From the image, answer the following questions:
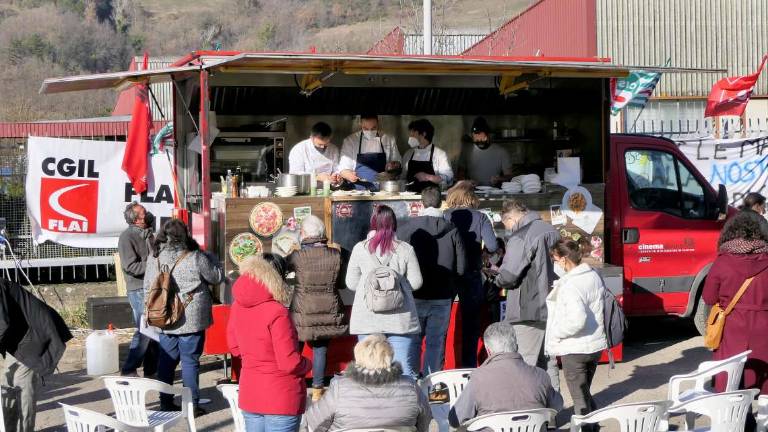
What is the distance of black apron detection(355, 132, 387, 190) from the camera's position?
32.3 feet

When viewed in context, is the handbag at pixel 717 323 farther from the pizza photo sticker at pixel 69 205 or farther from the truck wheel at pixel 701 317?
the pizza photo sticker at pixel 69 205

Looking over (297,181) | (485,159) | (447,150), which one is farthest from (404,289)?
(447,150)

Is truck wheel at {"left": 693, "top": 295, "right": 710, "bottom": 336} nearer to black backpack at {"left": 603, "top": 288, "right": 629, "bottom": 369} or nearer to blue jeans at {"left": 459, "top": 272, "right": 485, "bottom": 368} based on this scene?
blue jeans at {"left": 459, "top": 272, "right": 485, "bottom": 368}

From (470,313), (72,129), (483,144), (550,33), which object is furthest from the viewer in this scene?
(550,33)

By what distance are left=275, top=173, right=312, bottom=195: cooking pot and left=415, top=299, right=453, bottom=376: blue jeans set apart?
1661 millimetres

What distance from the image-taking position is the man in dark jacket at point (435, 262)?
7.78 m

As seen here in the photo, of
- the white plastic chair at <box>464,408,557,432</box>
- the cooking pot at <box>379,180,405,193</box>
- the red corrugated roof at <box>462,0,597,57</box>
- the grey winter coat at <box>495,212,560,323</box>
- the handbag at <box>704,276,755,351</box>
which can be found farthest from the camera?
the red corrugated roof at <box>462,0,597,57</box>

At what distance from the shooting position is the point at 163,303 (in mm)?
7270

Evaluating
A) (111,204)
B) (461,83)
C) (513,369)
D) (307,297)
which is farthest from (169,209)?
(513,369)

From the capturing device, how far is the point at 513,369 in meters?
5.35

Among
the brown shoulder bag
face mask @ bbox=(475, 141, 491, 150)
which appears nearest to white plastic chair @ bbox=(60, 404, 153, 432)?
the brown shoulder bag

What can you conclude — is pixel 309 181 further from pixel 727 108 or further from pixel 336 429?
pixel 727 108

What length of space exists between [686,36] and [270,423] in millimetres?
20526

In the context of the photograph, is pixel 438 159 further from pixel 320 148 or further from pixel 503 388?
pixel 503 388
